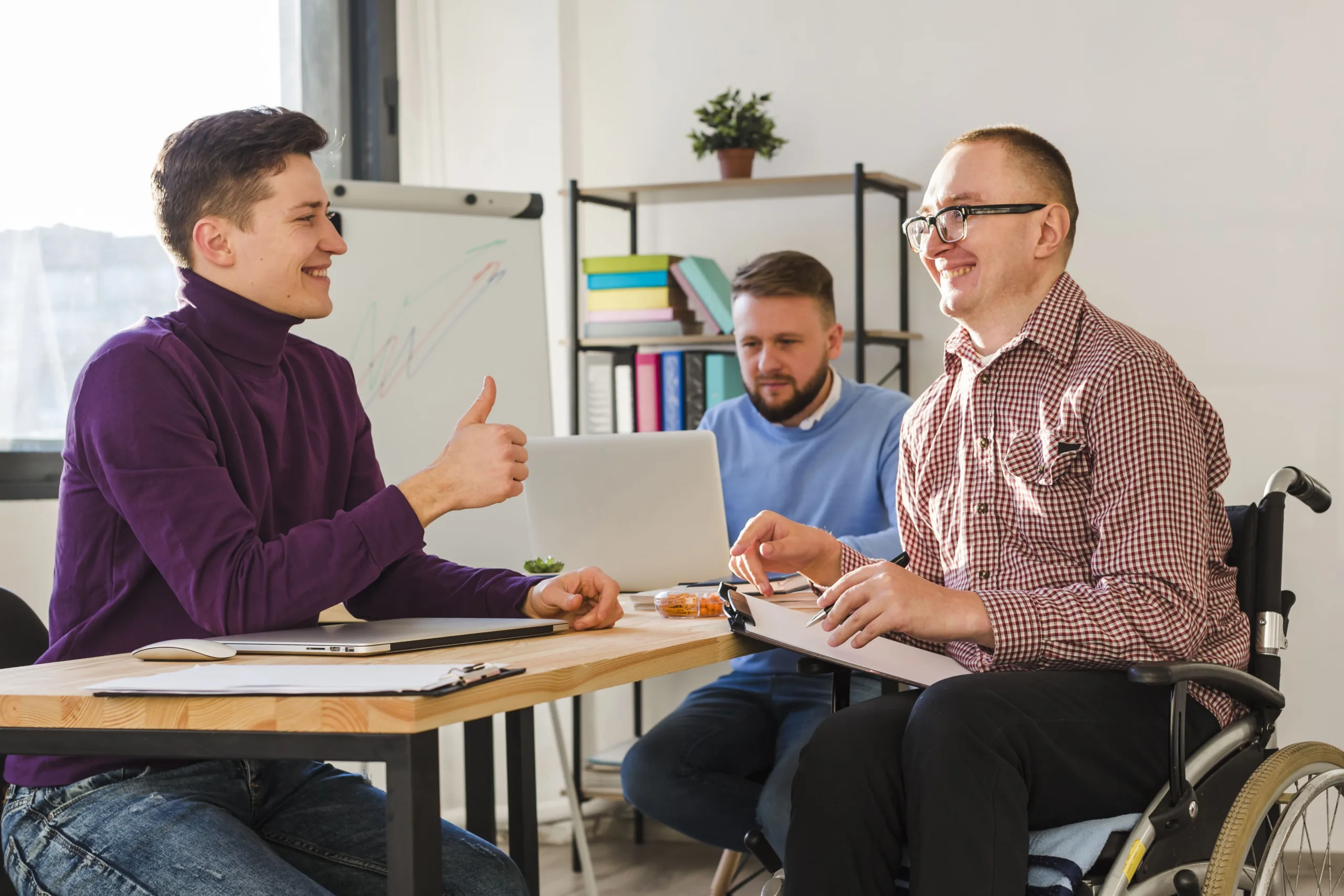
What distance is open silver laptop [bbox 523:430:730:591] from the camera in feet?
7.16

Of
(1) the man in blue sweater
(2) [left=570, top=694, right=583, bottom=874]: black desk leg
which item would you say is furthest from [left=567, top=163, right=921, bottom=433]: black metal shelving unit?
(2) [left=570, top=694, right=583, bottom=874]: black desk leg

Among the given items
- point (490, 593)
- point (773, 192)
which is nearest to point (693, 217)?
point (773, 192)

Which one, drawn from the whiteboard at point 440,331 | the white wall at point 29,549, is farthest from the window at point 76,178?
the whiteboard at point 440,331

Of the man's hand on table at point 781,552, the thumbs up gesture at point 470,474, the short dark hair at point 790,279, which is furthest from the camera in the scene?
the short dark hair at point 790,279

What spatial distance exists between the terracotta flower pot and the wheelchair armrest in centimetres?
205

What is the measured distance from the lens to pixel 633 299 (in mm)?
3311

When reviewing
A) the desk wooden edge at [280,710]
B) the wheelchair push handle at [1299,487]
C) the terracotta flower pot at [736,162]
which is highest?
the terracotta flower pot at [736,162]

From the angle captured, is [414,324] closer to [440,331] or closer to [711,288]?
[440,331]

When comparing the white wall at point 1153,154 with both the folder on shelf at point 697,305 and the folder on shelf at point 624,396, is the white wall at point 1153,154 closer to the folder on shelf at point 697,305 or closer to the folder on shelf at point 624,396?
the folder on shelf at point 697,305

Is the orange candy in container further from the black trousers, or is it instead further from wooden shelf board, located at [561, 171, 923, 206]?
wooden shelf board, located at [561, 171, 923, 206]

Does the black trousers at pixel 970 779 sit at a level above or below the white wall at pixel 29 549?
below

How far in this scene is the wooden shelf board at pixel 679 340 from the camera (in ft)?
10.4

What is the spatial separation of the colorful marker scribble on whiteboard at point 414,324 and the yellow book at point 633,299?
493 mm

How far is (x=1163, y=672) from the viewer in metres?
1.38
